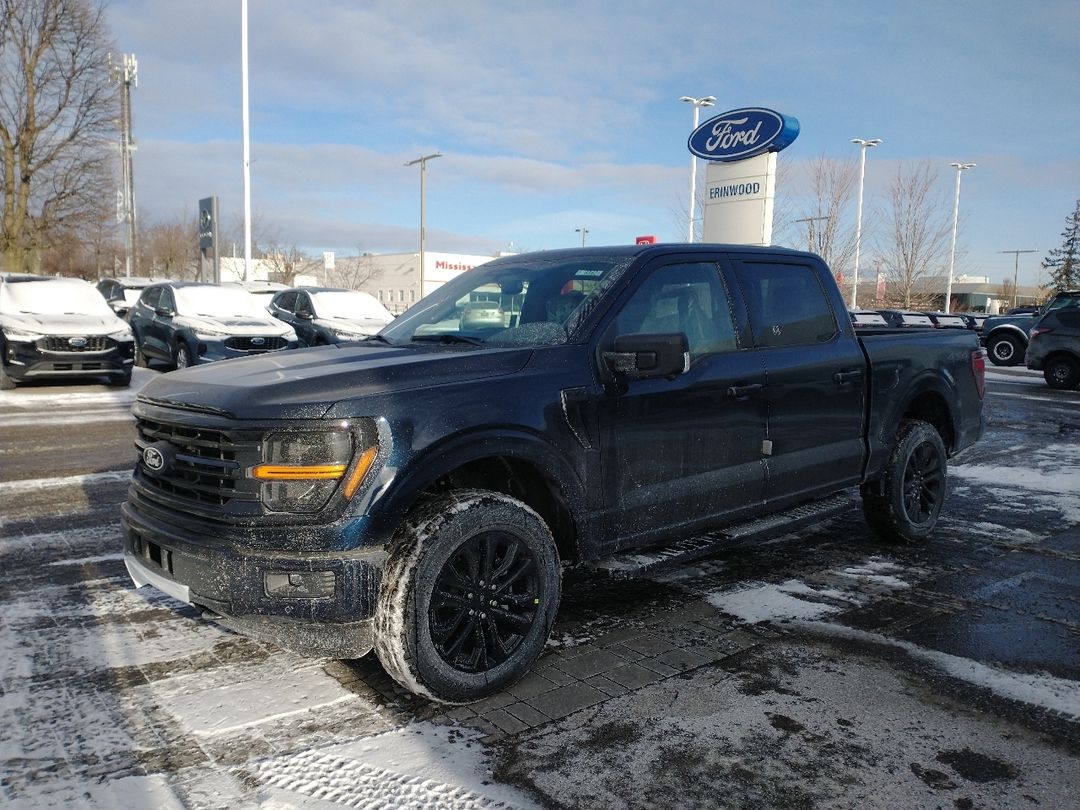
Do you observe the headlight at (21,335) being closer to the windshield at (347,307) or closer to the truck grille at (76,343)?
the truck grille at (76,343)

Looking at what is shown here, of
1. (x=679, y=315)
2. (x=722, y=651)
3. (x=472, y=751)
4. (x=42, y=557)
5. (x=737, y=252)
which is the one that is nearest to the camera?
(x=472, y=751)

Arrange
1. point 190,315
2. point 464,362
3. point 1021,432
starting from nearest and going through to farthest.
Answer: point 464,362, point 1021,432, point 190,315

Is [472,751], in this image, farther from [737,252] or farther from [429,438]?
[737,252]

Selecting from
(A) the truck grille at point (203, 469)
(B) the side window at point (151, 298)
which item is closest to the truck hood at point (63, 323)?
(B) the side window at point (151, 298)

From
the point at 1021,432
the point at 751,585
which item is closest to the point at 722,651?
the point at 751,585

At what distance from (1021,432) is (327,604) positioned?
1032 cm

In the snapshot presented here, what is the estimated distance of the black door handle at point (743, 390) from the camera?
422 centimetres

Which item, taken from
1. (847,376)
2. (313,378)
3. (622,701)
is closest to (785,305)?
(847,376)

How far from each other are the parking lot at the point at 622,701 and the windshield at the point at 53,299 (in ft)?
30.9

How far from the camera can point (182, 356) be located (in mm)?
14039

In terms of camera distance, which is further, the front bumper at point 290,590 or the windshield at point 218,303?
the windshield at point 218,303

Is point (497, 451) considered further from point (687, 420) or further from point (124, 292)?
point (124, 292)

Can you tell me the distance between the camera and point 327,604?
294 centimetres

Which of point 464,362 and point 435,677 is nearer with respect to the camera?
point 435,677
